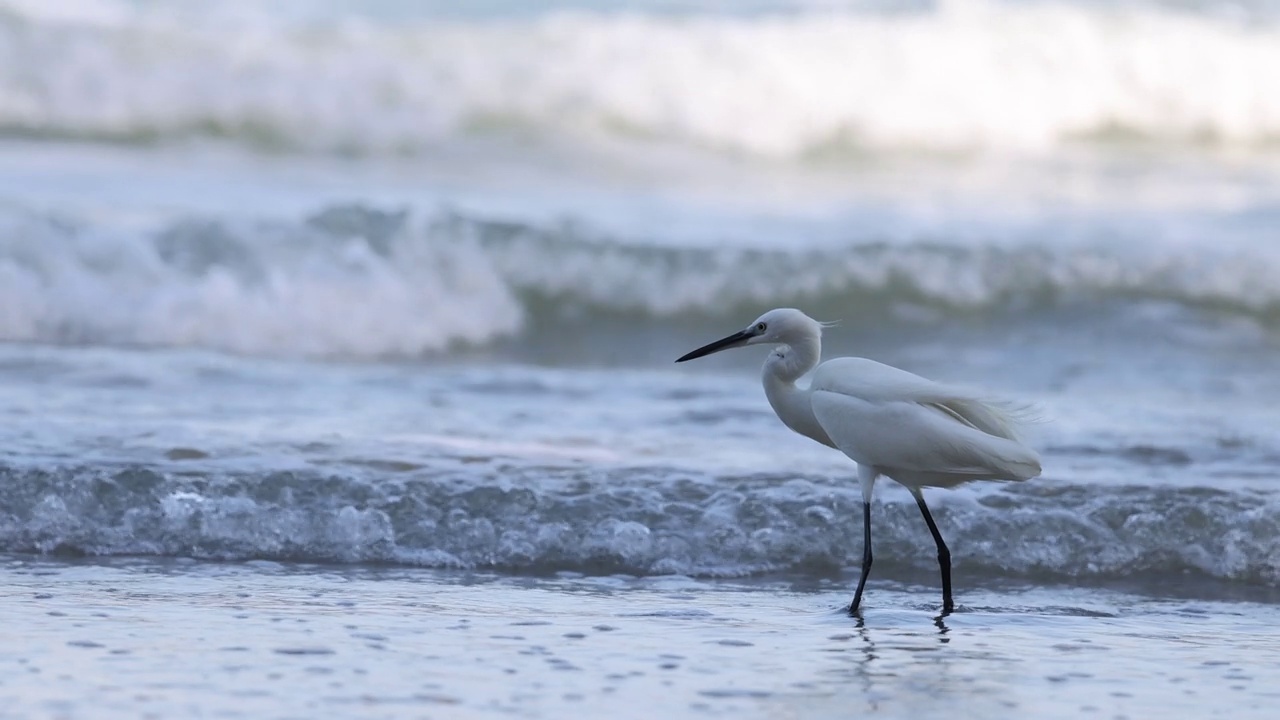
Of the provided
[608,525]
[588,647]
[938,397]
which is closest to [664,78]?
[608,525]

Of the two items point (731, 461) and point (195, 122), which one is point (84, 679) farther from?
point (195, 122)

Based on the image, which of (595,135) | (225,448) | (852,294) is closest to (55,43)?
(595,135)

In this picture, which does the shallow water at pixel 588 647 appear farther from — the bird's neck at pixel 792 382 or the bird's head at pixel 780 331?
the bird's head at pixel 780 331

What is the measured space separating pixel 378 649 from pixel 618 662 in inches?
18.9

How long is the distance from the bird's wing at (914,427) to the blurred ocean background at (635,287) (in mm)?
292

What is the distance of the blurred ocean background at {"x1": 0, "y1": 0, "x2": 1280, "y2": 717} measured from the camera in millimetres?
4543

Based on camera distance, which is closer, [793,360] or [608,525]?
[793,360]

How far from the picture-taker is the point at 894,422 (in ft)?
13.2

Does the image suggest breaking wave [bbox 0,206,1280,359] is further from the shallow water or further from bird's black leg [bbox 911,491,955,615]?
bird's black leg [bbox 911,491,955,615]

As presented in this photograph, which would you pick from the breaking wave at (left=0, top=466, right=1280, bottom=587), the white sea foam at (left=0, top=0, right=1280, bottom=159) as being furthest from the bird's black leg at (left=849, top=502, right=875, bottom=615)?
the white sea foam at (left=0, top=0, right=1280, bottom=159)

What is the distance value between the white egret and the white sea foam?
8171 mm

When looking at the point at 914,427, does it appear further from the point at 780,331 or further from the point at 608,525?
the point at 608,525

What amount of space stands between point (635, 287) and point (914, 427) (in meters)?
5.37

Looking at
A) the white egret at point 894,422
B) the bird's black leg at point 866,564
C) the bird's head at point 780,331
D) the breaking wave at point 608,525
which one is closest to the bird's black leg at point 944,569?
the white egret at point 894,422
